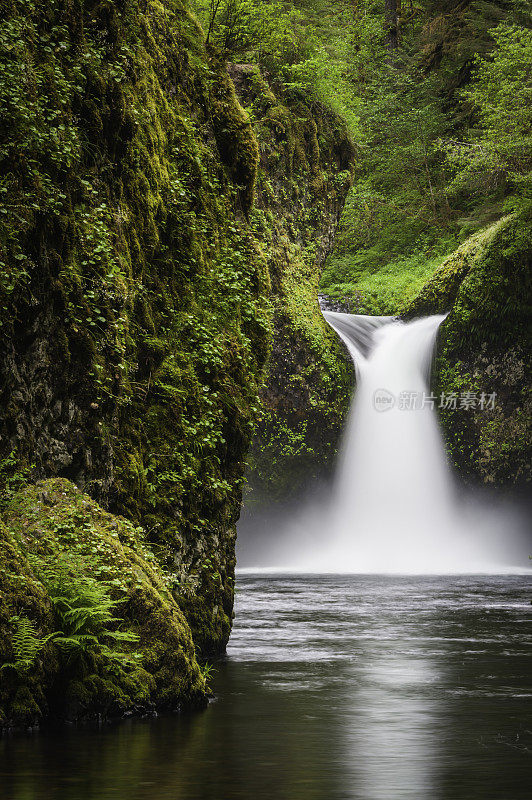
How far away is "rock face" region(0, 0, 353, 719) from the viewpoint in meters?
6.83

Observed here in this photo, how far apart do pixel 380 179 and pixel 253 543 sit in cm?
1473

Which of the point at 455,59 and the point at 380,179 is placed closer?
the point at 455,59

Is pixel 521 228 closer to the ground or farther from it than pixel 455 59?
closer to the ground

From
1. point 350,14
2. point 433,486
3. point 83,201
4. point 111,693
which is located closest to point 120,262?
point 83,201

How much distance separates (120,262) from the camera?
812cm

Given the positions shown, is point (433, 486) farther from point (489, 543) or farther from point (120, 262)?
point (120, 262)

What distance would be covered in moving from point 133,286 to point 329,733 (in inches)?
165

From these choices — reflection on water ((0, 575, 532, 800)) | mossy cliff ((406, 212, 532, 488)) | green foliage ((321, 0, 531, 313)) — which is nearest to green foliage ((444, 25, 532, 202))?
green foliage ((321, 0, 531, 313))

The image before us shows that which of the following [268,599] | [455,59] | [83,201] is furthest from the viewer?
[455,59]

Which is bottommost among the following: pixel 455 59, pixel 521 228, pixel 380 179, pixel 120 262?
pixel 120 262

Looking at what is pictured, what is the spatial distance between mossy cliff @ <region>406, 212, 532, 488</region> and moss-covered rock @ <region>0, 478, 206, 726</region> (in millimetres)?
16014

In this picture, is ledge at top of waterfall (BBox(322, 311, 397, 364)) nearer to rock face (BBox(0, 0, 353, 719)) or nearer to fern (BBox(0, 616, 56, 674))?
rock face (BBox(0, 0, 353, 719))

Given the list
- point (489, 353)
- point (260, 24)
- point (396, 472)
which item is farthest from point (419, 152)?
point (396, 472)

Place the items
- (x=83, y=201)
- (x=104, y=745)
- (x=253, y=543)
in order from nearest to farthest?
(x=104, y=745), (x=83, y=201), (x=253, y=543)
